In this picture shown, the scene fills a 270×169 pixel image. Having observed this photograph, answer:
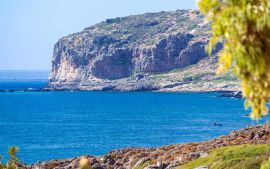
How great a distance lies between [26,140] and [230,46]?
10332cm

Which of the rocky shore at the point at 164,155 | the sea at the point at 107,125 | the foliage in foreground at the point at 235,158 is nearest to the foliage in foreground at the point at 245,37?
the foliage in foreground at the point at 235,158

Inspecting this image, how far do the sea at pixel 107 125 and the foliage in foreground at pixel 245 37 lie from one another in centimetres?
7349

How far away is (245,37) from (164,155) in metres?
38.6

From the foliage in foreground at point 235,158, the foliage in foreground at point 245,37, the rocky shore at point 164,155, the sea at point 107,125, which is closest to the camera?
the foliage in foreground at point 245,37

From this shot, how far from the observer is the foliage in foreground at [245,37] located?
7680 millimetres

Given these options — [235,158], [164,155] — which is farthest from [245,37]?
[164,155]

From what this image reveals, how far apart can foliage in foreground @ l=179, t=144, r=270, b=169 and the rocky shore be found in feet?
6.32

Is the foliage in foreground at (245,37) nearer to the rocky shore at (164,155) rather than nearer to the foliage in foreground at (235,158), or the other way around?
the foliage in foreground at (235,158)

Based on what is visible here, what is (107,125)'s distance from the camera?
133500 mm

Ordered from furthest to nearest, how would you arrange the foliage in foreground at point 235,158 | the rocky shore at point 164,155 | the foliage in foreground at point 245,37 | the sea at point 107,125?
the sea at point 107,125 < the rocky shore at point 164,155 < the foliage in foreground at point 235,158 < the foliage in foreground at point 245,37

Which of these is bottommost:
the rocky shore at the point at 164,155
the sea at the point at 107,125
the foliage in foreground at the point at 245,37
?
the sea at the point at 107,125

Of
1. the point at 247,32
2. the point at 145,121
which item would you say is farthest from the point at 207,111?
the point at 247,32

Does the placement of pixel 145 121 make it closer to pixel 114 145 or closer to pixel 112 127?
pixel 112 127

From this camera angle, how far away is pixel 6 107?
632 ft
